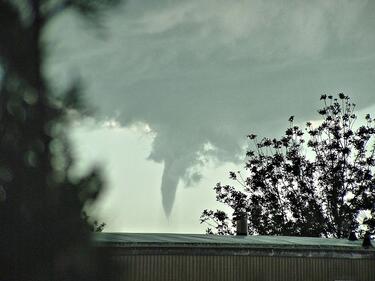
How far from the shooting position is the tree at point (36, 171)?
3.47m

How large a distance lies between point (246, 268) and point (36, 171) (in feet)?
40.6

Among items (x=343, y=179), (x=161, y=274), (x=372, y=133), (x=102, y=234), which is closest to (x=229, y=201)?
(x=343, y=179)

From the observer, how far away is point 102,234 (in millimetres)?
3652

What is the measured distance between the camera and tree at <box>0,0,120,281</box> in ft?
11.4

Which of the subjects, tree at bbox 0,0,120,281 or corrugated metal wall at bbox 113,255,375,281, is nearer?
tree at bbox 0,0,120,281

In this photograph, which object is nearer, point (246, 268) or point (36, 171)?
point (36, 171)

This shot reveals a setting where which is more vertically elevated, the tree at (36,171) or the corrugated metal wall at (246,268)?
the corrugated metal wall at (246,268)

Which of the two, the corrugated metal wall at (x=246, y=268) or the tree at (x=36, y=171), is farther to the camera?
the corrugated metal wall at (x=246, y=268)

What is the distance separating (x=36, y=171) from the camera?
11.5 feet

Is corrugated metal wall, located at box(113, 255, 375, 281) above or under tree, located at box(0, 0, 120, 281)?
above

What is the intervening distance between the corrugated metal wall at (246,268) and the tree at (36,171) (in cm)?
1000

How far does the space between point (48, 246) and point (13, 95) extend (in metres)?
0.92

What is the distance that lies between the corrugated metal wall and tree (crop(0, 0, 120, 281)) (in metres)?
10.00

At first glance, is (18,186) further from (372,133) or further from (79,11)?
(372,133)
